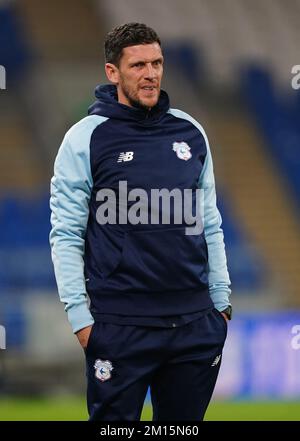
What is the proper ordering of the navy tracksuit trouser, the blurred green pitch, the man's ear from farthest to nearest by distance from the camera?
the blurred green pitch < the man's ear < the navy tracksuit trouser

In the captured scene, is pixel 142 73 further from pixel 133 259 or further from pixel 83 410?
pixel 83 410

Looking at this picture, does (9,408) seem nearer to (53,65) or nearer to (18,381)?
(18,381)

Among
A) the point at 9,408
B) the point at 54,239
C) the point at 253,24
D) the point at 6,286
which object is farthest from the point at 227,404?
the point at 253,24

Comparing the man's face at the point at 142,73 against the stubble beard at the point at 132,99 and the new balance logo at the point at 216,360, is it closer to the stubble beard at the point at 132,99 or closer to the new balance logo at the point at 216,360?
the stubble beard at the point at 132,99

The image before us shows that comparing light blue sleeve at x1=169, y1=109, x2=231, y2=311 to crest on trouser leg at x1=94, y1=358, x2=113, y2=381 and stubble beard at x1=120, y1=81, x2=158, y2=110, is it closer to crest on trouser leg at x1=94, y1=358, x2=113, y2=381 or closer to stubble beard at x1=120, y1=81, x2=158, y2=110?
stubble beard at x1=120, y1=81, x2=158, y2=110

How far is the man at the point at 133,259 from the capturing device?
3359 mm

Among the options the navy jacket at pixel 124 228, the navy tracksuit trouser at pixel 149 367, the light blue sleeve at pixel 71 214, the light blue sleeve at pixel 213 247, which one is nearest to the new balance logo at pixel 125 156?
the navy jacket at pixel 124 228

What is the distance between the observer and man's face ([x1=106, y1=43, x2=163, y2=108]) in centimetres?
341

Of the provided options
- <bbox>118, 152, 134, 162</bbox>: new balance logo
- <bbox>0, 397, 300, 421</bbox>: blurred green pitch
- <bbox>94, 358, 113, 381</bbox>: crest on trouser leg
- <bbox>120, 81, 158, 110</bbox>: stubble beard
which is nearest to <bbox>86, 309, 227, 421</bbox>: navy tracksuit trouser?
<bbox>94, 358, 113, 381</bbox>: crest on trouser leg

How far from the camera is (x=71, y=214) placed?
341cm

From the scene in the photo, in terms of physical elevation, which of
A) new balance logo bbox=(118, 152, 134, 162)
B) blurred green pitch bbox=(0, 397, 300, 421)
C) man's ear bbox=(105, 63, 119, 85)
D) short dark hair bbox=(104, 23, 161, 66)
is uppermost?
short dark hair bbox=(104, 23, 161, 66)

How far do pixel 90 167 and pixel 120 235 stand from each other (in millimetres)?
240

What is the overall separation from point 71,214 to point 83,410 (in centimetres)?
465

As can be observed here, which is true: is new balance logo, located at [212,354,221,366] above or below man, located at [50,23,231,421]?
below
